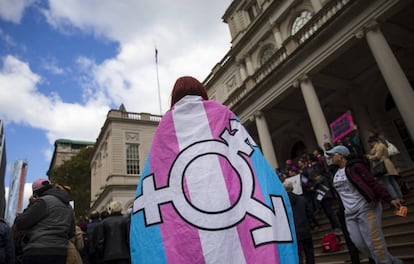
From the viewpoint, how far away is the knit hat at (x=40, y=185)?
3680 millimetres

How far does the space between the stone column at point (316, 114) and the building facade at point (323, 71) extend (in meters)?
0.04

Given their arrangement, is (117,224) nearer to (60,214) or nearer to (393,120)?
(60,214)

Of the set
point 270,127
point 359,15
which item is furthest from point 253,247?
point 270,127

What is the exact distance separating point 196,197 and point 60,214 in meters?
2.55

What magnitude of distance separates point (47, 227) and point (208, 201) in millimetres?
2595

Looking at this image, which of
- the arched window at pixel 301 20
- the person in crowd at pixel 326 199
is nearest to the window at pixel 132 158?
the arched window at pixel 301 20

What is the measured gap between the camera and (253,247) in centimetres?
158

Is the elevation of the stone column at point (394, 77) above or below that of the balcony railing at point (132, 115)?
below

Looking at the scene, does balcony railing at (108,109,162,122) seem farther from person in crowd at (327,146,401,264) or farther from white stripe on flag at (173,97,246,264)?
white stripe on flag at (173,97,246,264)

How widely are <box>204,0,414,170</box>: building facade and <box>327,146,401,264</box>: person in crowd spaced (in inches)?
217

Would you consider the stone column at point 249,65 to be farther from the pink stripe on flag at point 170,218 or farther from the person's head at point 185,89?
the pink stripe on flag at point 170,218

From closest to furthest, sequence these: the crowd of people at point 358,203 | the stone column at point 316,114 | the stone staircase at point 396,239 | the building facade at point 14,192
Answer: the crowd of people at point 358,203 < the stone staircase at point 396,239 < the stone column at point 316,114 < the building facade at point 14,192

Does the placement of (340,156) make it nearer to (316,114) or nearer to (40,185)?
(40,185)

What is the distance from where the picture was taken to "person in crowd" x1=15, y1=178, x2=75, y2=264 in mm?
3174
